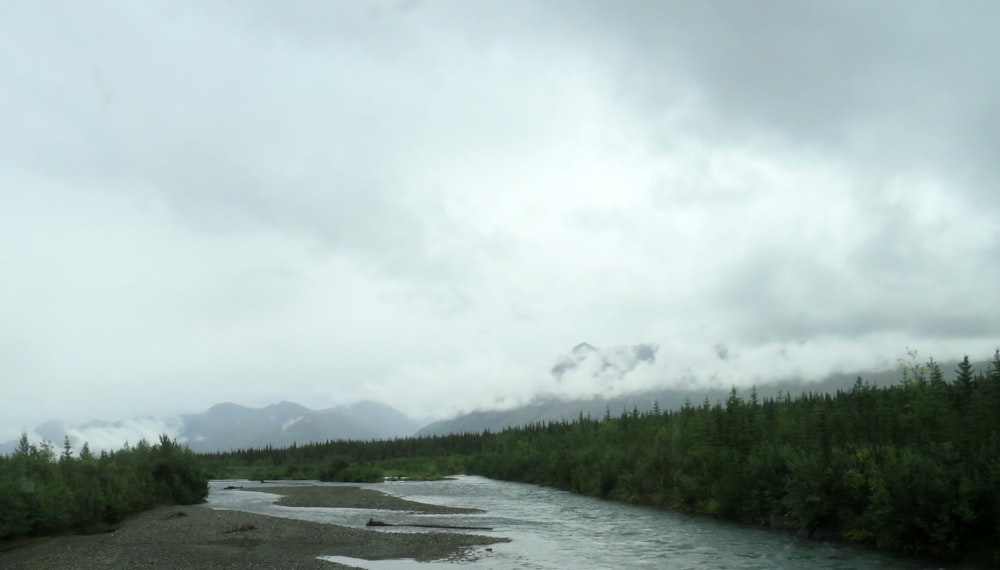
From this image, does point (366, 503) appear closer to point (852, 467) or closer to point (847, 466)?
point (847, 466)

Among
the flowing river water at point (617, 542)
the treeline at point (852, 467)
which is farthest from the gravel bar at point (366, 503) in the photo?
the treeline at point (852, 467)

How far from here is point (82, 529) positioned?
39.1m

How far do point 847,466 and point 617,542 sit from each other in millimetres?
11256

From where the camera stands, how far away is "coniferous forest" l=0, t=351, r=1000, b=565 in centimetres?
2697

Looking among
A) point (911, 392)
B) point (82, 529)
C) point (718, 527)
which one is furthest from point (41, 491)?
point (911, 392)

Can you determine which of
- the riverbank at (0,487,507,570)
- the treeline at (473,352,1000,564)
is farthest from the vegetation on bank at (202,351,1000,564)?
the riverbank at (0,487,507,570)

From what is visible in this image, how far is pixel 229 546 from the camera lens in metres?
31.8

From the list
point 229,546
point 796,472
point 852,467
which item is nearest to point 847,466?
point 852,467

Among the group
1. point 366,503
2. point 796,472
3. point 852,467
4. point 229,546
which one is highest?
point 852,467

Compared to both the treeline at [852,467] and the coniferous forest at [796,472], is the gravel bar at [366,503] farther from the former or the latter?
the treeline at [852,467]

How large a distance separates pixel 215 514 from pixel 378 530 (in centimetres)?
1463

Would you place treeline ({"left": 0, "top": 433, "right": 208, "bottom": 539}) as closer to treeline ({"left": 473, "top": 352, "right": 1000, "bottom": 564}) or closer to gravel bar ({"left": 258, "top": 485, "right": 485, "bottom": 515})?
gravel bar ({"left": 258, "top": 485, "right": 485, "bottom": 515})

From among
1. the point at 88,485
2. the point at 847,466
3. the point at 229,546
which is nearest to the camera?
the point at 229,546

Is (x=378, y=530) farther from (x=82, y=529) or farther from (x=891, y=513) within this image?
(x=891, y=513)
